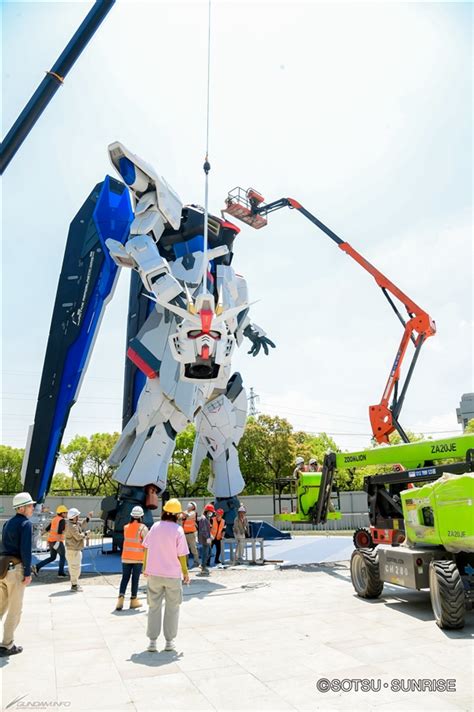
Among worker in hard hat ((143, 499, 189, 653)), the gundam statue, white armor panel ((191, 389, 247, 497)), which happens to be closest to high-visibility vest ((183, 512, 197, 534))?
the gundam statue

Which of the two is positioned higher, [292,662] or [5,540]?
[5,540]

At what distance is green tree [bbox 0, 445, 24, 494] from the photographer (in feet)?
182

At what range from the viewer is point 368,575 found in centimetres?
812

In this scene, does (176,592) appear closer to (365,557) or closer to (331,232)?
(365,557)

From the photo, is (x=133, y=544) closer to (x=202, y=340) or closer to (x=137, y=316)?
(x=202, y=340)

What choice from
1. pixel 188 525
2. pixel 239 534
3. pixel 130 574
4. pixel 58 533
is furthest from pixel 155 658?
Result: pixel 239 534

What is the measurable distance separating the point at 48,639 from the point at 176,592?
1.78m

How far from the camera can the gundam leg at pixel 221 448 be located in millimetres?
17016

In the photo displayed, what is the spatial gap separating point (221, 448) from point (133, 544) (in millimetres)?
9941

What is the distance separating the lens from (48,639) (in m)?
6.10

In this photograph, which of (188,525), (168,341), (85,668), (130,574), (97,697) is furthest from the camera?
(168,341)

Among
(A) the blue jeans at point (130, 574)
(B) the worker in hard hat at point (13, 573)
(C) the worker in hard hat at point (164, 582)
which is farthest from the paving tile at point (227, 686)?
(A) the blue jeans at point (130, 574)

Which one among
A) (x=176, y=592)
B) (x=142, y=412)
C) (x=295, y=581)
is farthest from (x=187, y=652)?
(x=142, y=412)

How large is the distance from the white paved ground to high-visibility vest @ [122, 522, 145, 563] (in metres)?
0.78
